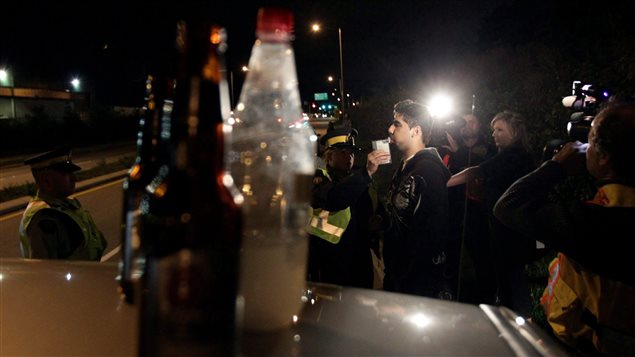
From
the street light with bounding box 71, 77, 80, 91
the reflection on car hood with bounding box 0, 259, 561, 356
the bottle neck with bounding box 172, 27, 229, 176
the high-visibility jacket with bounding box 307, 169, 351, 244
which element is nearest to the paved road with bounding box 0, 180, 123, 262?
the high-visibility jacket with bounding box 307, 169, 351, 244

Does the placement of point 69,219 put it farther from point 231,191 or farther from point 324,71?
point 324,71

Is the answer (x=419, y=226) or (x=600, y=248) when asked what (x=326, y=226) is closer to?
(x=419, y=226)

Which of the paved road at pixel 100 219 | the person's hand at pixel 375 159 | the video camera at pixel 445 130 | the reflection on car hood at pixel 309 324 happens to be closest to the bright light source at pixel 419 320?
the reflection on car hood at pixel 309 324

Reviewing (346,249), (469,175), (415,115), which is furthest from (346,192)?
(469,175)

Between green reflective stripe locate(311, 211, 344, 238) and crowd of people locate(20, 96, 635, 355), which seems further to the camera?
green reflective stripe locate(311, 211, 344, 238)

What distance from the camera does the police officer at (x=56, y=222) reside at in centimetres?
271

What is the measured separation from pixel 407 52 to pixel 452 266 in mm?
28431

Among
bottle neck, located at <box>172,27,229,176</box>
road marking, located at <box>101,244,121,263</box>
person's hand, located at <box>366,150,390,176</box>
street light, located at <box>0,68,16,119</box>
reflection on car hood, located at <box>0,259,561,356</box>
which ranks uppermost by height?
street light, located at <box>0,68,16,119</box>

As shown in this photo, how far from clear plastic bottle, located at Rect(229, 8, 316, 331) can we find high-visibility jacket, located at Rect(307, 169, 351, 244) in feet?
6.58

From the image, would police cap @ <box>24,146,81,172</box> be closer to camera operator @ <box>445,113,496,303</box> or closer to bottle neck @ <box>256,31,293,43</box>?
bottle neck @ <box>256,31,293,43</box>

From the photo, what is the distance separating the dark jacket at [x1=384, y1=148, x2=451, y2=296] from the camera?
9.64 ft

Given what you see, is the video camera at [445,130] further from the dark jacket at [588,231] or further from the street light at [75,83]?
the street light at [75,83]

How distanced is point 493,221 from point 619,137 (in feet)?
8.00

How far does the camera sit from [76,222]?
2871 millimetres
